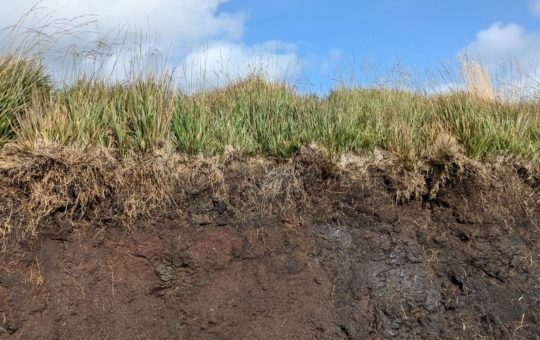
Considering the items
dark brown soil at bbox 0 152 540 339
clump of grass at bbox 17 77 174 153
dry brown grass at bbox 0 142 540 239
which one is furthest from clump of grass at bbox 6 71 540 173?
dark brown soil at bbox 0 152 540 339

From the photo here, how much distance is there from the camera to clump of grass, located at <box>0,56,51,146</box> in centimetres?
485

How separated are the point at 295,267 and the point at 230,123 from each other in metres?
1.55

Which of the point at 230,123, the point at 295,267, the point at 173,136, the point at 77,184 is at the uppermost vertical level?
the point at 230,123

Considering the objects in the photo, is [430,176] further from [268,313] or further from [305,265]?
[268,313]

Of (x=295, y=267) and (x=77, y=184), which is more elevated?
(x=77, y=184)

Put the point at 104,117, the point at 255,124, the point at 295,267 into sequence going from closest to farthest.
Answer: the point at 295,267, the point at 104,117, the point at 255,124

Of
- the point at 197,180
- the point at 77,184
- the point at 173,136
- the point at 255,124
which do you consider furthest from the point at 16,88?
the point at 255,124

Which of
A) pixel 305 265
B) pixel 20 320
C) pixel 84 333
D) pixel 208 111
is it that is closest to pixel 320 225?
pixel 305 265

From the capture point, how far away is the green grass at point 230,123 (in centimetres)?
484

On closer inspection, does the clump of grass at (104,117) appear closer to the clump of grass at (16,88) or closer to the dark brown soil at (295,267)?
the clump of grass at (16,88)

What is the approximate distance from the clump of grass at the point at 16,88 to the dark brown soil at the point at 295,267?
105 centimetres

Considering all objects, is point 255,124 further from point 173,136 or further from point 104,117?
point 104,117

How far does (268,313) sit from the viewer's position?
4.62m

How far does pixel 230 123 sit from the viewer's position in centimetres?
534
